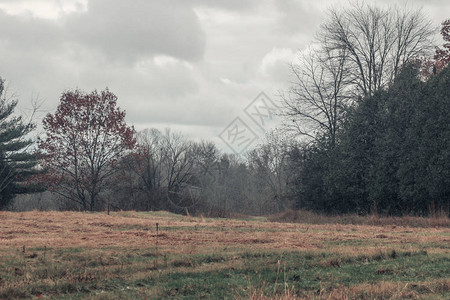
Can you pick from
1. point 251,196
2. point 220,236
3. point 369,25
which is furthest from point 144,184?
point 220,236

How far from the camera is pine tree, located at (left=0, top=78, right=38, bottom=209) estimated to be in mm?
39875

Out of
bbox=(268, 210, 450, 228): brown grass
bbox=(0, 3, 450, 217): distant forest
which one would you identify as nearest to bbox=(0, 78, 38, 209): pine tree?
bbox=(0, 3, 450, 217): distant forest

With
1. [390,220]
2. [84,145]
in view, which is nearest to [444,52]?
[390,220]

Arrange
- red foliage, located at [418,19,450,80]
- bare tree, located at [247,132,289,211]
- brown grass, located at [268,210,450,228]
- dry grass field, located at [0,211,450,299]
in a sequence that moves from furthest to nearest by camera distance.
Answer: bare tree, located at [247,132,289,211] < red foliage, located at [418,19,450,80] < brown grass, located at [268,210,450,228] < dry grass field, located at [0,211,450,299]

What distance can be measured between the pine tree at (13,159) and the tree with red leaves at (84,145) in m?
3.25

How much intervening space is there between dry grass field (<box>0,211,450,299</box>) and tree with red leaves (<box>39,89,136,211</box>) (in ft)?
79.2

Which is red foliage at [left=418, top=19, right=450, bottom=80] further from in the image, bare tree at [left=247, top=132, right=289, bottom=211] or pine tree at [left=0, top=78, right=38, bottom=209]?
pine tree at [left=0, top=78, right=38, bottom=209]

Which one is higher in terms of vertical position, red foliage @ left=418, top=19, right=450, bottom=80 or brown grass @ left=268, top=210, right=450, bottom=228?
red foliage @ left=418, top=19, right=450, bottom=80

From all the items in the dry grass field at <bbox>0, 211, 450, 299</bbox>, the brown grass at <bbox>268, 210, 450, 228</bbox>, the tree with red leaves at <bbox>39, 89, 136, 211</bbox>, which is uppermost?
the tree with red leaves at <bbox>39, 89, 136, 211</bbox>

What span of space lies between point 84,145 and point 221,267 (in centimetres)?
3185

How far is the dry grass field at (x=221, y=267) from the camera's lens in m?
7.19

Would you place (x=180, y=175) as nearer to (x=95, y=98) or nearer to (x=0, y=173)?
(x=95, y=98)

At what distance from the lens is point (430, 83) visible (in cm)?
2658

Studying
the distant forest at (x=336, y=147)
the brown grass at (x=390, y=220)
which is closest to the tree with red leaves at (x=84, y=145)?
the distant forest at (x=336, y=147)
